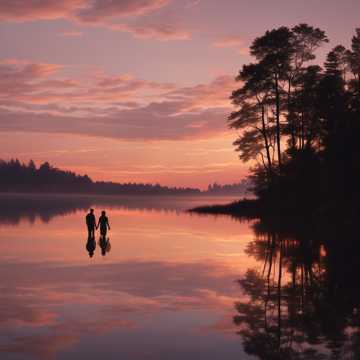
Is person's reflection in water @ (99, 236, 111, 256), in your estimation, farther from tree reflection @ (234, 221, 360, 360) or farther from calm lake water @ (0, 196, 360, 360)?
tree reflection @ (234, 221, 360, 360)

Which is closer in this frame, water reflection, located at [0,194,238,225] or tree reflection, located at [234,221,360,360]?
tree reflection, located at [234,221,360,360]

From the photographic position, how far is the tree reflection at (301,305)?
29.5 ft

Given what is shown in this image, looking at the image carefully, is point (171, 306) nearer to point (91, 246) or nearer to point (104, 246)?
point (104, 246)

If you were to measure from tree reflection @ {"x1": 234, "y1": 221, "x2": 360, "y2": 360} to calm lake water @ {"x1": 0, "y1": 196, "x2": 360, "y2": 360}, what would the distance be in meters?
0.03

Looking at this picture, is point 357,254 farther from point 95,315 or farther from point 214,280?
point 95,315

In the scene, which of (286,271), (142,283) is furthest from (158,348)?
(286,271)

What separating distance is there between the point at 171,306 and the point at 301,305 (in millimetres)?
3095

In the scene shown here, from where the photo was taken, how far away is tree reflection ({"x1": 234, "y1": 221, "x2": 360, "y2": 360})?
Answer: 8977mm

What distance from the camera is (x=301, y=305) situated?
12.3 meters

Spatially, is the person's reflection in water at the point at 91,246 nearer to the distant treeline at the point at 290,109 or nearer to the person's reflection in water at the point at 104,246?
the person's reflection in water at the point at 104,246

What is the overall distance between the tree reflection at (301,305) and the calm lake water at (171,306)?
3 centimetres

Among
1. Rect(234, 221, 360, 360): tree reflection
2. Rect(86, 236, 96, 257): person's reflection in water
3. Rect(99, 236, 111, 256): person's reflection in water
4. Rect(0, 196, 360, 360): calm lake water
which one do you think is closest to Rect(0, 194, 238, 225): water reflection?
Rect(86, 236, 96, 257): person's reflection in water

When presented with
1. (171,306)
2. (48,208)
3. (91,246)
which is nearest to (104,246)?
(91,246)

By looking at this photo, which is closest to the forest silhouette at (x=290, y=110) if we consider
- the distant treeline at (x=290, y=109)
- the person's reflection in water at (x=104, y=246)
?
the distant treeline at (x=290, y=109)
